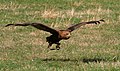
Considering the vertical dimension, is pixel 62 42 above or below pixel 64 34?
below

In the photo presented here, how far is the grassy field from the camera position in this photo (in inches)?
464

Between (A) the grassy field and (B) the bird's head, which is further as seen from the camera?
(A) the grassy field

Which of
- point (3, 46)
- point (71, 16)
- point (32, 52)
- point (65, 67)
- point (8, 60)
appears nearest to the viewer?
point (65, 67)

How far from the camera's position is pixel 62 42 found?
51.4 feet

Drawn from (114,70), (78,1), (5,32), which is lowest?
(78,1)

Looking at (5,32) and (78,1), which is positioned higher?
(5,32)

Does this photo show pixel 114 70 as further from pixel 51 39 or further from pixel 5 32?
pixel 5 32

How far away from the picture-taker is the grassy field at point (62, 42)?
38.7ft

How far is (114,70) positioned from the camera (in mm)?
10742

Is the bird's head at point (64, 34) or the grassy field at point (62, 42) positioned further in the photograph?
the grassy field at point (62, 42)

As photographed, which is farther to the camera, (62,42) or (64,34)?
(62,42)

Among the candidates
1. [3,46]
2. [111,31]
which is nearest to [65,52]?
[3,46]

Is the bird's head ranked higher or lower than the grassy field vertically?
higher

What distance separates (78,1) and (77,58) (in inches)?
632
